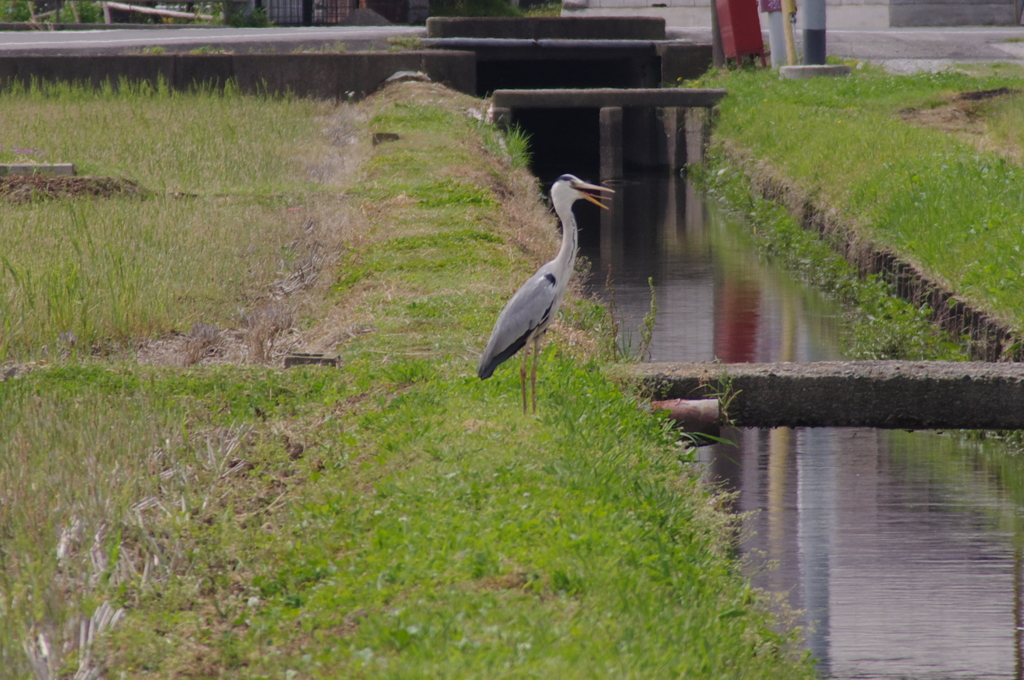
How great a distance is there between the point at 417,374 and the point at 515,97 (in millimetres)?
14418

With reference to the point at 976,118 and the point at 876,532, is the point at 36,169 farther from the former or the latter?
the point at 976,118

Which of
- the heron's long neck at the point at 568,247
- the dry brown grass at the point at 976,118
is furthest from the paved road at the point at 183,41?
the heron's long neck at the point at 568,247

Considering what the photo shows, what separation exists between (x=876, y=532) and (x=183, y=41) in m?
20.7

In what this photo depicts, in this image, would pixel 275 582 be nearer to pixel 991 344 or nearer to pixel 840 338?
pixel 991 344

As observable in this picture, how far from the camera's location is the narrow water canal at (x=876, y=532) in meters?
5.43

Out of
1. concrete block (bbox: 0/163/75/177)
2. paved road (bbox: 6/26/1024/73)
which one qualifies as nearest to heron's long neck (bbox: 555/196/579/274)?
concrete block (bbox: 0/163/75/177)

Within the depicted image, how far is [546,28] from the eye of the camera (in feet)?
82.7

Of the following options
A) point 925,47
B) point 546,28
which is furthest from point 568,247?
point 925,47

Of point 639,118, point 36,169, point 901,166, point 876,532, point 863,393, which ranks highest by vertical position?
point 639,118

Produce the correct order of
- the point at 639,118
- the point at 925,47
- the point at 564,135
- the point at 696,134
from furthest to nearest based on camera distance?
1. the point at 564,135
2. the point at 925,47
3. the point at 639,118
4. the point at 696,134

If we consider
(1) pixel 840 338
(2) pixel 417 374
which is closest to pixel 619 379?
(2) pixel 417 374

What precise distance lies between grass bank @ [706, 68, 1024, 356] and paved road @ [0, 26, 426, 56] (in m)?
7.16

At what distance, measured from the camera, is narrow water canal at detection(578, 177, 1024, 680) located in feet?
17.8

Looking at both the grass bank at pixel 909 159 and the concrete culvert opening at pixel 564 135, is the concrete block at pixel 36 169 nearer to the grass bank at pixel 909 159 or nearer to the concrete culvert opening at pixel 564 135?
the grass bank at pixel 909 159
